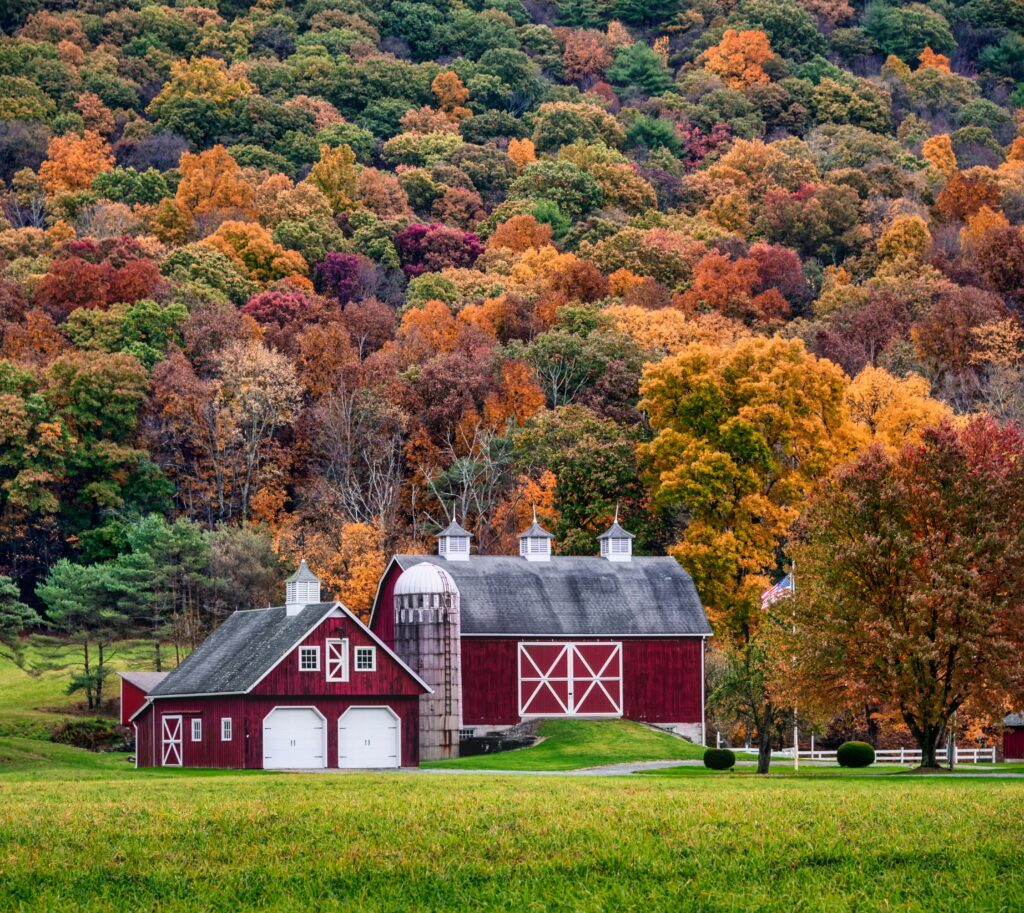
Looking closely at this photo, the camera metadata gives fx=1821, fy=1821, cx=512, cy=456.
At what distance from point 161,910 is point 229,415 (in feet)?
207

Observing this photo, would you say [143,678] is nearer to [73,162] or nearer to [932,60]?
[73,162]

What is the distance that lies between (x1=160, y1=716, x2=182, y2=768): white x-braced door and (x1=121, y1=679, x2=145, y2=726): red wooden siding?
9253mm

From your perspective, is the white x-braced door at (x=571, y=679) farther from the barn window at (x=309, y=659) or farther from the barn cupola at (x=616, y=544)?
the barn window at (x=309, y=659)

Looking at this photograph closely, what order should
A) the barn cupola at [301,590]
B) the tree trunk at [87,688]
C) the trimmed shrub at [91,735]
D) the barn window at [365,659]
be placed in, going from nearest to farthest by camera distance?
1. the barn window at [365,659]
2. the barn cupola at [301,590]
3. the trimmed shrub at [91,735]
4. the tree trunk at [87,688]

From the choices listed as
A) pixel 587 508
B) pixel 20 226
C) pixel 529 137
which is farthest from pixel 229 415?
pixel 529 137

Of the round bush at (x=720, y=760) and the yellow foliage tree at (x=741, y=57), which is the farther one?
the yellow foliage tree at (x=741, y=57)

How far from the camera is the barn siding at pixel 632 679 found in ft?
214

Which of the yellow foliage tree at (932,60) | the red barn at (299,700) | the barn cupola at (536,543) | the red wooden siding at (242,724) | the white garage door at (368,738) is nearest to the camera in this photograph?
the red wooden siding at (242,724)

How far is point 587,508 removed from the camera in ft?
254

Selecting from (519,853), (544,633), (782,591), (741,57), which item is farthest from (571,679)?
(741,57)

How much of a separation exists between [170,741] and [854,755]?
22.7m

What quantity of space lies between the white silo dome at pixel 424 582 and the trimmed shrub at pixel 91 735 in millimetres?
14238

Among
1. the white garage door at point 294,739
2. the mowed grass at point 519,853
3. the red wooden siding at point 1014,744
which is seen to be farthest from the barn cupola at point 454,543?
the mowed grass at point 519,853

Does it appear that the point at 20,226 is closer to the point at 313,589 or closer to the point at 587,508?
the point at 587,508
